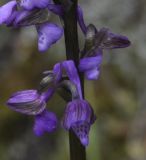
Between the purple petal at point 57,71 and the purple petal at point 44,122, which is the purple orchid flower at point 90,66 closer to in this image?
the purple petal at point 57,71

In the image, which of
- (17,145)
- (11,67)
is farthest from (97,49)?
(11,67)

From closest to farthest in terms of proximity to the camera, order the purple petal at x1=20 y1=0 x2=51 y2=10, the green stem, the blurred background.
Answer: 1. the purple petal at x1=20 y1=0 x2=51 y2=10
2. the green stem
3. the blurred background

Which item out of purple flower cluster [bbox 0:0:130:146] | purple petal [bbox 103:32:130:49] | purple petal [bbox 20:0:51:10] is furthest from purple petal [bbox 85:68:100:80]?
purple petal [bbox 20:0:51:10]

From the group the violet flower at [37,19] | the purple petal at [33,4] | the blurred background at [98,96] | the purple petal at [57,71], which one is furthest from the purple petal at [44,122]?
the blurred background at [98,96]

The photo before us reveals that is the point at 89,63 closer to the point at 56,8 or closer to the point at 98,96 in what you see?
the point at 56,8

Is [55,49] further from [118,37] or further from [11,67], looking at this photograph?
[118,37]

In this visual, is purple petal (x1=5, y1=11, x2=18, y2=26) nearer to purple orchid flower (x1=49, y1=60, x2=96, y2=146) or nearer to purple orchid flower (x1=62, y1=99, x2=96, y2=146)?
purple orchid flower (x1=49, y1=60, x2=96, y2=146)

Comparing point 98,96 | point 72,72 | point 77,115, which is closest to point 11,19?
point 72,72
